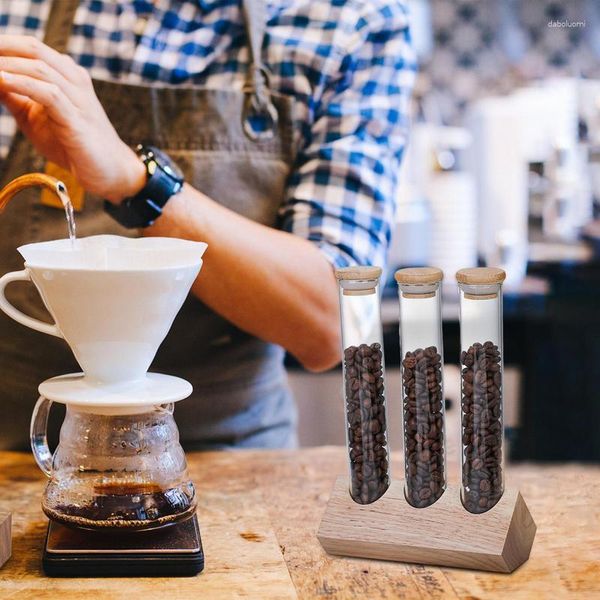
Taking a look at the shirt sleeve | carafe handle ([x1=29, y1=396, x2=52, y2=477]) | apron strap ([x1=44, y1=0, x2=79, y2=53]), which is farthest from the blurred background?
carafe handle ([x1=29, y1=396, x2=52, y2=477])

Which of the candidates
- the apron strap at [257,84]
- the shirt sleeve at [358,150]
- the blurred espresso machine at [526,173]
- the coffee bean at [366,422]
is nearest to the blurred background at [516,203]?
the blurred espresso machine at [526,173]

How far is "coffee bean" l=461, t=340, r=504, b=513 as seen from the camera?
99cm

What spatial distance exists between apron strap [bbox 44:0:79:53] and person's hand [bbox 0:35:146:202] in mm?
245

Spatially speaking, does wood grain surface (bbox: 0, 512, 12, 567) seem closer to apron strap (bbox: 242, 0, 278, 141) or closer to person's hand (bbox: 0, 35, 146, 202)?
person's hand (bbox: 0, 35, 146, 202)

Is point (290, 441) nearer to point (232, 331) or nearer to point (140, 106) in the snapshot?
point (232, 331)

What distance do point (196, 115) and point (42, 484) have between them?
23.4 inches

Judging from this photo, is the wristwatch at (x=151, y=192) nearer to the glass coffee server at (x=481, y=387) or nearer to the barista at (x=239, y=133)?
the barista at (x=239, y=133)

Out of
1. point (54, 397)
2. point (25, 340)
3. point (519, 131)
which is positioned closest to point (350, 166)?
point (25, 340)

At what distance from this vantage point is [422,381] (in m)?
1.01

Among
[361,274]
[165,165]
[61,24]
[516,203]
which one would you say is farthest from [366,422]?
[516,203]

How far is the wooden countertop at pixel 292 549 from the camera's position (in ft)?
3.14

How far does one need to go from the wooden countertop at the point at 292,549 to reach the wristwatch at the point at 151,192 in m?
0.35

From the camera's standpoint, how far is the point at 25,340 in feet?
4.99

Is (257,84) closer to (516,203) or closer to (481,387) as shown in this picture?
(481,387)
